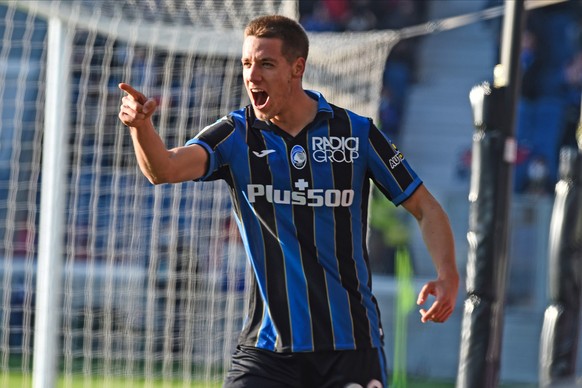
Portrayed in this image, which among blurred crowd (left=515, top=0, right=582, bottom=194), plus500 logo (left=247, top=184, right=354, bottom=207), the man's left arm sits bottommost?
the man's left arm

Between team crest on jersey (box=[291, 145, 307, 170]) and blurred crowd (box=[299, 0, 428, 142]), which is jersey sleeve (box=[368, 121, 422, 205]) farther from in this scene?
blurred crowd (box=[299, 0, 428, 142])

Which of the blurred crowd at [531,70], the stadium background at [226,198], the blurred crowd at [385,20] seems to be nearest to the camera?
the stadium background at [226,198]

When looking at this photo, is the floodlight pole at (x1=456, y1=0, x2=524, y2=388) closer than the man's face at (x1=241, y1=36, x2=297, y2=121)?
No

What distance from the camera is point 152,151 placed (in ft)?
10.5

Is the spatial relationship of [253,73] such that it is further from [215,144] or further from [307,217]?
[307,217]

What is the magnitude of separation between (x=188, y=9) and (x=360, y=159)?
4.93 meters

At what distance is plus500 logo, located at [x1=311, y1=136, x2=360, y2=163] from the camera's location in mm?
3602

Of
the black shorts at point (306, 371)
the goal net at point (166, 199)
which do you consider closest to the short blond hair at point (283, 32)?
the black shorts at point (306, 371)

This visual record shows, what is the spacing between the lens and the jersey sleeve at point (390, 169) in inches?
143

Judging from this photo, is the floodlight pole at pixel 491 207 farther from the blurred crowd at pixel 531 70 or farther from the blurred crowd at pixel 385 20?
the blurred crowd at pixel 385 20

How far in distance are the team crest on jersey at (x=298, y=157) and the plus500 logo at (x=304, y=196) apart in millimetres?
92

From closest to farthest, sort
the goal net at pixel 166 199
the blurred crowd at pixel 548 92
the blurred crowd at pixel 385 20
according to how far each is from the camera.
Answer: the goal net at pixel 166 199 < the blurred crowd at pixel 548 92 < the blurred crowd at pixel 385 20

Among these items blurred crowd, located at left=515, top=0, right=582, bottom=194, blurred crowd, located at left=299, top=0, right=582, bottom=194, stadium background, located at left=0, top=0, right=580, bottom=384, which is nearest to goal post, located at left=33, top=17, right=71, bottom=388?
stadium background, located at left=0, top=0, right=580, bottom=384

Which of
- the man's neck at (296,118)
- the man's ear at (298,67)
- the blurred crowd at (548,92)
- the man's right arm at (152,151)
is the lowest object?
the man's right arm at (152,151)
